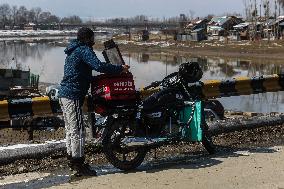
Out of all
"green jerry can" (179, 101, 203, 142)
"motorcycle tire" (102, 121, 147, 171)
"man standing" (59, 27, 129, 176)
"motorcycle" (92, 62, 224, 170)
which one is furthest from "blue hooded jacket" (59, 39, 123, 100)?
"green jerry can" (179, 101, 203, 142)

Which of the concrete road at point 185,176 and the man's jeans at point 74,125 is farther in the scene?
the man's jeans at point 74,125

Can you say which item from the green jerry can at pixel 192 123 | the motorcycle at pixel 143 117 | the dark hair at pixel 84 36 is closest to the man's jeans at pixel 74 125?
the motorcycle at pixel 143 117

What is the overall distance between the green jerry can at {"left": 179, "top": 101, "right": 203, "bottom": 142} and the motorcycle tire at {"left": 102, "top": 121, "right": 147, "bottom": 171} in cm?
72

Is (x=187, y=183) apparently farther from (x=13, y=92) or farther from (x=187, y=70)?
(x=13, y=92)

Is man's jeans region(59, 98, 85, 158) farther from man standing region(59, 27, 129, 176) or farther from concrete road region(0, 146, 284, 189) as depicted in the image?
concrete road region(0, 146, 284, 189)

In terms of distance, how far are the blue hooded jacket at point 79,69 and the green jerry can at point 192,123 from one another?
1.27m

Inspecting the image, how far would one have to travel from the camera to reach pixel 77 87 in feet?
22.5

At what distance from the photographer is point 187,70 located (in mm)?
7715

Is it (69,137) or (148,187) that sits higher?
(69,137)

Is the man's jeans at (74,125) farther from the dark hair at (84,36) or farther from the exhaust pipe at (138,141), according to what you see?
the dark hair at (84,36)

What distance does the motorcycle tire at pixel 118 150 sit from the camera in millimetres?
7061

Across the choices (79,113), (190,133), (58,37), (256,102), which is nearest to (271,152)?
(190,133)

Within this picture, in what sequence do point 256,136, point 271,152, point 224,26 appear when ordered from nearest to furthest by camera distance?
point 271,152 → point 256,136 → point 224,26

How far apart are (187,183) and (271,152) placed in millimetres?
2132
